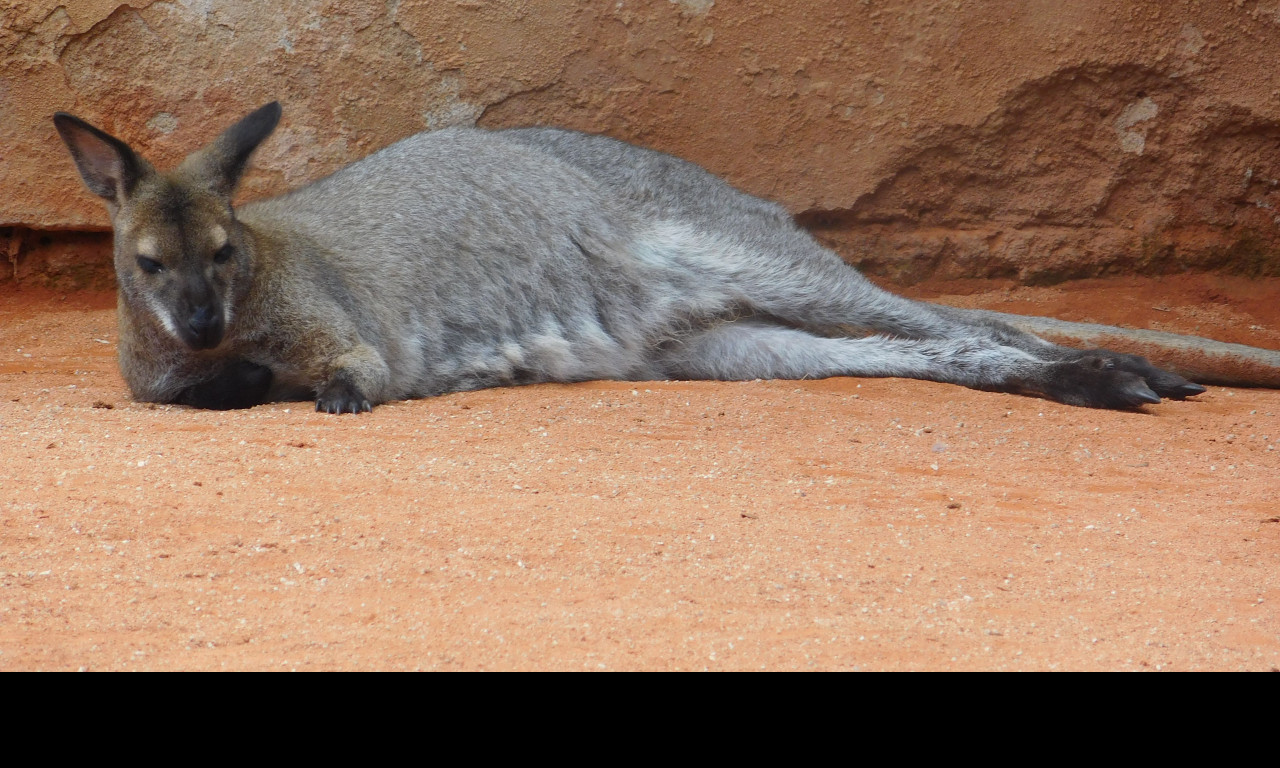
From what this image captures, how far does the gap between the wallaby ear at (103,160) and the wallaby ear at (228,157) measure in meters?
0.21

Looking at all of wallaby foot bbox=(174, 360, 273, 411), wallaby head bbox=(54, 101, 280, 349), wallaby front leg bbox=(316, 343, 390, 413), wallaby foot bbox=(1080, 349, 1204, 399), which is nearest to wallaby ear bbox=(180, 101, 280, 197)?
wallaby head bbox=(54, 101, 280, 349)

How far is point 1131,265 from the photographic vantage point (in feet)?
22.5

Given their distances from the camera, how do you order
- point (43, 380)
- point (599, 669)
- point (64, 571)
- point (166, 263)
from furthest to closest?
point (43, 380), point (166, 263), point (64, 571), point (599, 669)

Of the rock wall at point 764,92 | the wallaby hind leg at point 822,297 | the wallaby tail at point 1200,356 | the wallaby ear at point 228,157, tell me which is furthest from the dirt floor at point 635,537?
the rock wall at point 764,92

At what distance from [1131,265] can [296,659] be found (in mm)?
5762

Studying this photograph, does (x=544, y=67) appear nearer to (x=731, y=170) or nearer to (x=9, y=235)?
(x=731, y=170)

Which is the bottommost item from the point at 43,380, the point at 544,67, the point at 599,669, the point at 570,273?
the point at 43,380

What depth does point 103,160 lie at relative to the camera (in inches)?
185

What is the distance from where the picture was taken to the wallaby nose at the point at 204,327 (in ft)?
14.8

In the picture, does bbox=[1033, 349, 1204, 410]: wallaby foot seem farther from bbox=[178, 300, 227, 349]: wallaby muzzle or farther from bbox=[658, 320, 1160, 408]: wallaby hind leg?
bbox=[178, 300, 227, 349]: wallaby muzzle

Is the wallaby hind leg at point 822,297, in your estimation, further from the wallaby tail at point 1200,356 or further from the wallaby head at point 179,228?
the wallaby head at point 179,228

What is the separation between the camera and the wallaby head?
15.0 ft

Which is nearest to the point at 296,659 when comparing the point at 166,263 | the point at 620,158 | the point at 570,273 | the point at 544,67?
the point at 166,263

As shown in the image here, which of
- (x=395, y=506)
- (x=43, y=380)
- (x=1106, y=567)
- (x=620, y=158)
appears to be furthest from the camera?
(x=620, y=158)
